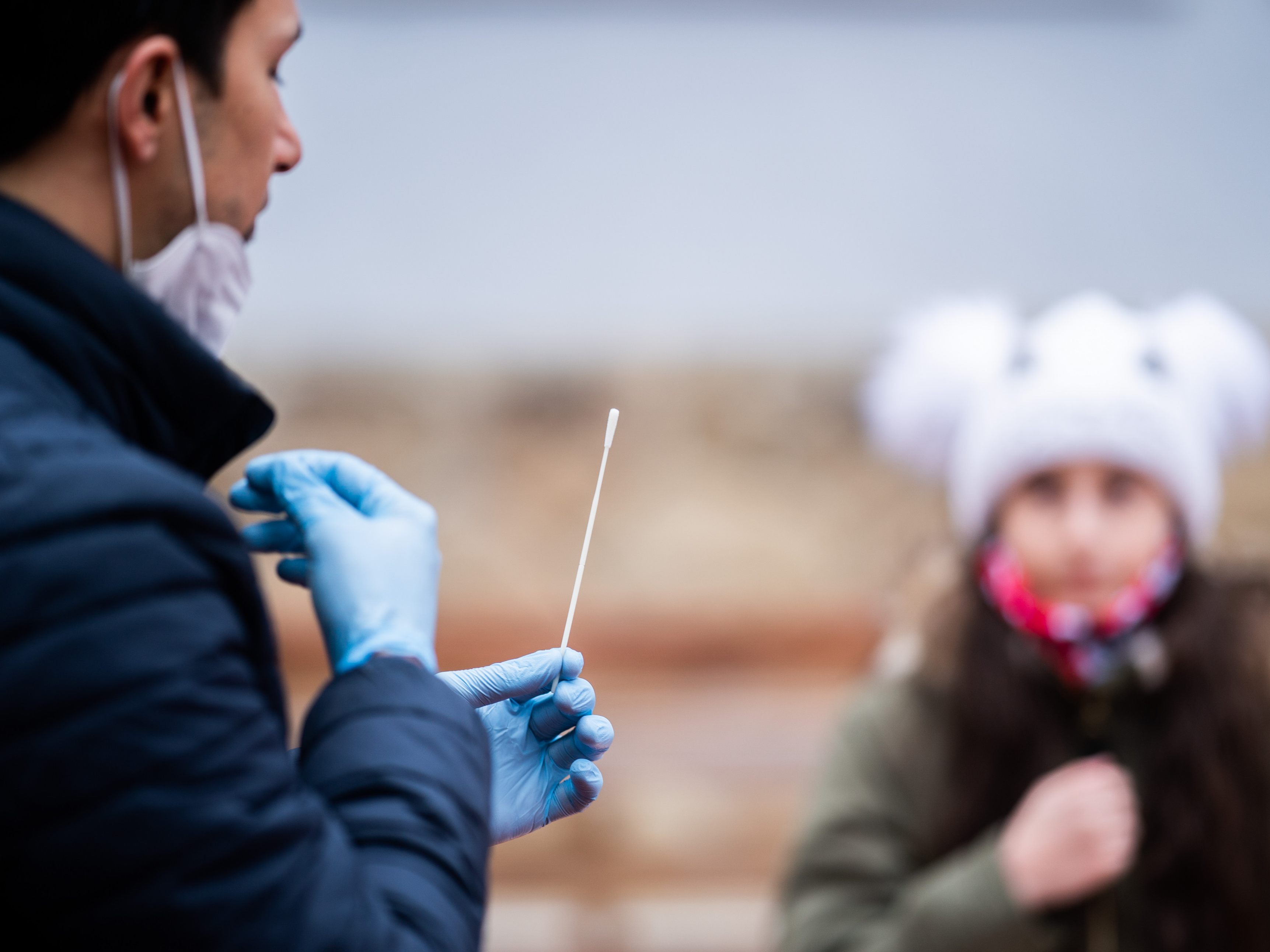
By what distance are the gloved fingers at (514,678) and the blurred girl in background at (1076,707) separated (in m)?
0.79

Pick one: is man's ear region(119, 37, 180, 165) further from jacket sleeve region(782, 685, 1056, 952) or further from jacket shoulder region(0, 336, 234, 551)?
jacket sleeve region(782, 685, 1056, 952)

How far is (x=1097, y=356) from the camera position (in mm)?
1538

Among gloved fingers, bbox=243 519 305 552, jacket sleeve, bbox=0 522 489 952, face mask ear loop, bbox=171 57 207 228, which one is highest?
face mask ear loop, bbox=171 57 207 228

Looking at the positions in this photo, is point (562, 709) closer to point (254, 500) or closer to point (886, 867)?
point (254, 500)

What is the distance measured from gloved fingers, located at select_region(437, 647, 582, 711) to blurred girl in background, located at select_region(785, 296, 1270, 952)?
0.79 metres

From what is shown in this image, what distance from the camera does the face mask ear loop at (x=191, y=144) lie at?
609 mm

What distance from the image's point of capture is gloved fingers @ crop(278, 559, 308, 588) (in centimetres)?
67

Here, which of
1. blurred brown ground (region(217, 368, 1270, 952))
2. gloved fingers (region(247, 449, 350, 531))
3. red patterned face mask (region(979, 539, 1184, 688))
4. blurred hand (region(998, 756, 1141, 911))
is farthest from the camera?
blurred brown ground (region(217, 368, 1270, 952))

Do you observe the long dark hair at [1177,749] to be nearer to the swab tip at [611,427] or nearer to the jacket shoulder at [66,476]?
the swab tip at [611,427]

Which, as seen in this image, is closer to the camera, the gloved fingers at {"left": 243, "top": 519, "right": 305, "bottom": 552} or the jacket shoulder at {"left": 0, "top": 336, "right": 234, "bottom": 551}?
the jacket shoulder at {"left": 0, "top": 336, "right": 234, "bottom": 551}

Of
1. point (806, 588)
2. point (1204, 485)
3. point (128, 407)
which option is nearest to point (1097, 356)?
point (1204, 485)

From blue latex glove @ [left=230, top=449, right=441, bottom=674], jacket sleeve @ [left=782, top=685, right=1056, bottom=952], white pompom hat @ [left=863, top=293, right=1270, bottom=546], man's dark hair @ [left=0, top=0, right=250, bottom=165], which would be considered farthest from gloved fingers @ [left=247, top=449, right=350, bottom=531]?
white pompom hat @ [left=863, top=293, right=1270, bottom=546]

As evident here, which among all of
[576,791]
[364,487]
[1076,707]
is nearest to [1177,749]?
[1076,707]

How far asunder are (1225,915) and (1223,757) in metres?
0.17
